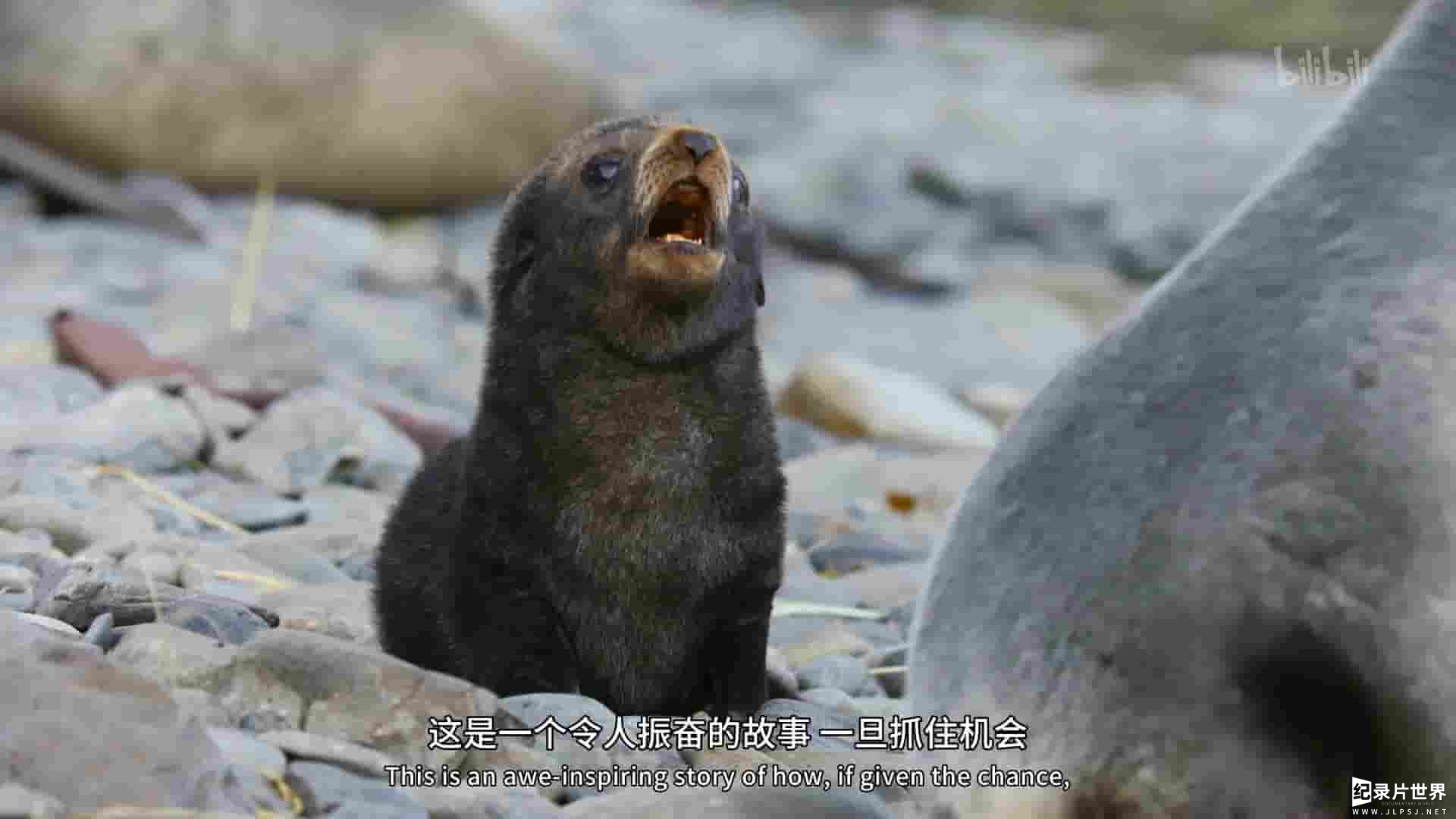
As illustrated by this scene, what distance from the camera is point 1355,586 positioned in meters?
3.00

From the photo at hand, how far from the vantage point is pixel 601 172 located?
4.29 m

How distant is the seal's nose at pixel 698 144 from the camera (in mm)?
→ 4125

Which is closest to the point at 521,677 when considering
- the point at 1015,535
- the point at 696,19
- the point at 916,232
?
the point at 1015,535

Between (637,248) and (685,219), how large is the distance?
0.19m

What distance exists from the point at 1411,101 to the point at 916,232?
10.4 metres

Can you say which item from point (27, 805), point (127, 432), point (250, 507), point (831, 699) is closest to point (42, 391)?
point (127, 432)

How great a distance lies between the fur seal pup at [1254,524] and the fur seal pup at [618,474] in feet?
2.43

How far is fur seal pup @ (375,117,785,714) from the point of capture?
4.04 meters

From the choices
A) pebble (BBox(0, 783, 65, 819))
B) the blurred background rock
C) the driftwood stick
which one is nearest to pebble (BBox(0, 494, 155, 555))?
pebble (BBox(0, 783, 65, 819))

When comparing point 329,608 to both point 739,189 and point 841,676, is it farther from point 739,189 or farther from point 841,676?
point 739,189

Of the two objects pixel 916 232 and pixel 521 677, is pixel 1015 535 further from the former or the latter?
pixel 916 232

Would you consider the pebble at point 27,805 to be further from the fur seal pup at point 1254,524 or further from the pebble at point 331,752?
the fur seal pup at point 1254,524

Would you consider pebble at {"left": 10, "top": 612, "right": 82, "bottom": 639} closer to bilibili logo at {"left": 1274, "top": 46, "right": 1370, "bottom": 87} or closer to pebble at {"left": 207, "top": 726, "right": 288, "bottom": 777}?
pebble at {"left": 207, "top": 726, "right": 288, "bottom": 777}

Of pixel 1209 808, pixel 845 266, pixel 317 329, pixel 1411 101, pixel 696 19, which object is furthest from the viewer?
pixel 696 19
